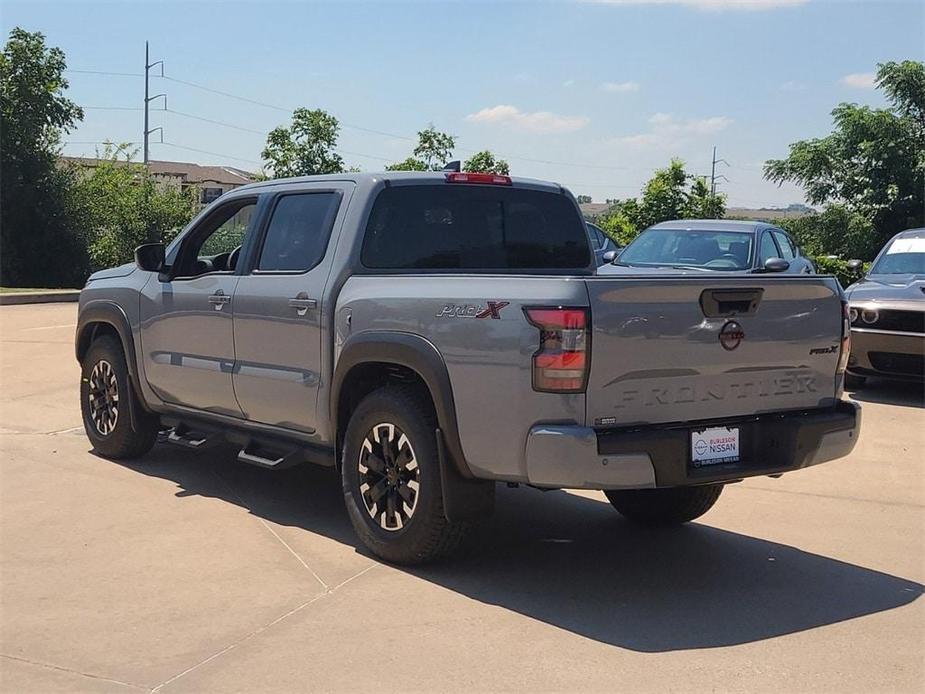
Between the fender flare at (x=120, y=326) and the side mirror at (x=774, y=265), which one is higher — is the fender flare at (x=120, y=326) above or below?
below

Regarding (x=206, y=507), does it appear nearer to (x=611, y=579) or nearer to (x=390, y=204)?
(x=390, y=204)

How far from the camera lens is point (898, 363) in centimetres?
1046

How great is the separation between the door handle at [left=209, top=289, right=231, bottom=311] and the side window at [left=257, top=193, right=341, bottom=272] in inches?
11.5

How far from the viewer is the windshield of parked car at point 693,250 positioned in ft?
38.7

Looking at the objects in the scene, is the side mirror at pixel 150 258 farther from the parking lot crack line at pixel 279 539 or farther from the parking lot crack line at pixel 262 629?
the parking lot crack line at pixel 262 629

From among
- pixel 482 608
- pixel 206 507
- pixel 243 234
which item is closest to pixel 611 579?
pixel 482 608

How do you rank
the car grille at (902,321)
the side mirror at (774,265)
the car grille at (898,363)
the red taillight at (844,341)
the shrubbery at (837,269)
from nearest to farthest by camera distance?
the red taillight at (844,341), the car grille at (902,321), the car grille at (898,363), the side mirror at (774,265), the shrubbery at (837,269)

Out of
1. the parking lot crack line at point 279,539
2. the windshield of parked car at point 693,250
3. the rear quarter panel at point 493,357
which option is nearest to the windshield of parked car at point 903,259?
the windshield of parked car at point 693,250

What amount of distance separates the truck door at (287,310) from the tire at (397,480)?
50 cm

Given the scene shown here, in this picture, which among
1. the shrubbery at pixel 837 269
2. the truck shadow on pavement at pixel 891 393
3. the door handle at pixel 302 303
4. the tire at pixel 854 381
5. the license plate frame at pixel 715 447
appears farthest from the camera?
the shrubbery at pixel 837 269

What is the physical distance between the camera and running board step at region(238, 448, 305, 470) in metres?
5.79

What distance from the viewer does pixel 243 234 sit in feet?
21.6

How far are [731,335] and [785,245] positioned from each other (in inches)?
367

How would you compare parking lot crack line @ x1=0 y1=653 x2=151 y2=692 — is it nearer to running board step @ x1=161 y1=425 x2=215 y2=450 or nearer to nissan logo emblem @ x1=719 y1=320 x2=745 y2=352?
running board step @ x1=161 y1=425 x2=215 y2=450
